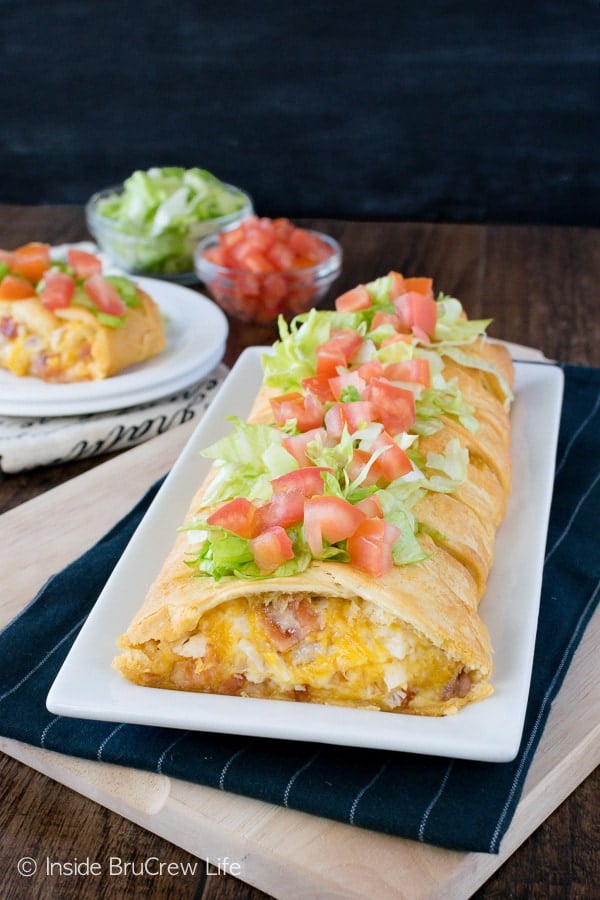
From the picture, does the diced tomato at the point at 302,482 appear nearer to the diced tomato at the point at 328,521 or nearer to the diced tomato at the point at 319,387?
the diced tomato at the point at 328,521

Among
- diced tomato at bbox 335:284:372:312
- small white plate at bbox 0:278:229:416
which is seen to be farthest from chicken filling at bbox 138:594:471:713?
small white plate at bbox 0:278:229:416

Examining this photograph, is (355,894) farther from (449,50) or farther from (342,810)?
(449,50)

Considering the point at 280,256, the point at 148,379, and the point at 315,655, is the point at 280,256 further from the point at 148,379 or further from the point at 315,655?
the point at 315,655

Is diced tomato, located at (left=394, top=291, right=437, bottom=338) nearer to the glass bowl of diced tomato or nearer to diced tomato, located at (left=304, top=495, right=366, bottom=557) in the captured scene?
the glass bowl of diced tomato

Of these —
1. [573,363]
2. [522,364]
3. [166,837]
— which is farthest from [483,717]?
[573,363]

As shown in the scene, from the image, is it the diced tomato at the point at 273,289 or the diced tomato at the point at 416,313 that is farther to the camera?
the diced tomato at the point at 273,289

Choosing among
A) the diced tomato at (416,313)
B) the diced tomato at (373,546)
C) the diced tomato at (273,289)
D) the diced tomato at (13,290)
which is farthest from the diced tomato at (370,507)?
the diced tomato at (273,289)

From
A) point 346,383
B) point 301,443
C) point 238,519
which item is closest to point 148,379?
point 346,383
